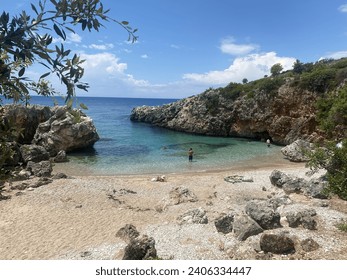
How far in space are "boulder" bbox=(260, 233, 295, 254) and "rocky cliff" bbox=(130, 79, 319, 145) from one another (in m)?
37.8

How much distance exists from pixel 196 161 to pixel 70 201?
60.5ft

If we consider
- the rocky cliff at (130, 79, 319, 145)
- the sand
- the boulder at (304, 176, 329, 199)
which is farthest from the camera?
the rocky cliff at (130, 79, 319, 145)

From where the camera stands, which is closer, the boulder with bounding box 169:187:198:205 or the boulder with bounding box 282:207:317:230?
the boulder with bounding box 282:207:317:230

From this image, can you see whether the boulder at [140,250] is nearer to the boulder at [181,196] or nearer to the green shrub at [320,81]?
the boulder at [181,196]

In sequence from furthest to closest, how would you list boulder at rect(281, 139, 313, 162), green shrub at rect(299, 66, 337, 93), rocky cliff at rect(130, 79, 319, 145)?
rocky cliff at rect(130, 79, 319, 145) → green shrub at rect(299, 66, 337, 93) → boulder at rect(281, 139, 313, 162)

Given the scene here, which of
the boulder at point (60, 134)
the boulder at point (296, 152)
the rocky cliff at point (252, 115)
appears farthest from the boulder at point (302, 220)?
the rocky cliff at point (252, 115)

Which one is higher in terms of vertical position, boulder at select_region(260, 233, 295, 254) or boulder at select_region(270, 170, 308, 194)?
boulder at select_region(260, 233, 295, 254)

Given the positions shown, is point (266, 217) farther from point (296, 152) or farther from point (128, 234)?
point (296, 152)

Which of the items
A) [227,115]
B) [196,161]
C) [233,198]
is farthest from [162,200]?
[227,115]

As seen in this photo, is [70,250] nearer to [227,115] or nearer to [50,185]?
[50,185]

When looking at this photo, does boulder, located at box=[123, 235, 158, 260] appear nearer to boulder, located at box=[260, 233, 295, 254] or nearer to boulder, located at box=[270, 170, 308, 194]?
boulder, located at box=[260, 233, 295, 254]

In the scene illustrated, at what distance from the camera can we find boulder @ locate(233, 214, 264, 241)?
11.0 metres

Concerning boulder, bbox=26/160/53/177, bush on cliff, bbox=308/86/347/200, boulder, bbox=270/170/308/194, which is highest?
bush on cliff, bbox=308/86/347/200

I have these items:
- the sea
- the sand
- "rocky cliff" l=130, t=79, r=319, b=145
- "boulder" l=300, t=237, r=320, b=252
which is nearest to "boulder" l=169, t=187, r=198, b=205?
the sand
